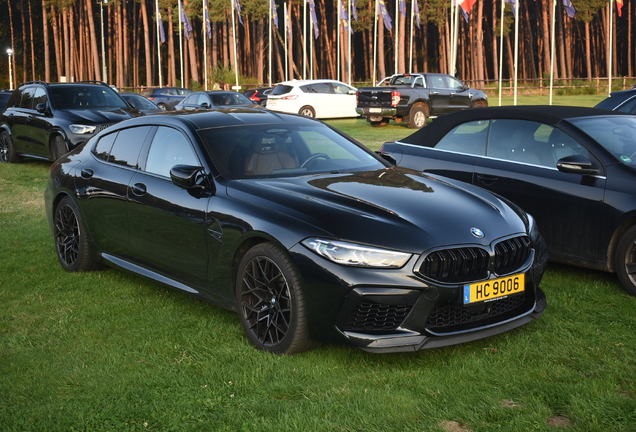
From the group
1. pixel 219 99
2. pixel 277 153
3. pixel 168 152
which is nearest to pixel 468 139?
pixel 277 153

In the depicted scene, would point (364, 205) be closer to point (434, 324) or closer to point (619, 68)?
point (434, 324)

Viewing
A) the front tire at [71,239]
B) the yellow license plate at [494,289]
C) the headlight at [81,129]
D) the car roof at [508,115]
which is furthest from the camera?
the headlight at [81,129]

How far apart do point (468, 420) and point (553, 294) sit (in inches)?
101

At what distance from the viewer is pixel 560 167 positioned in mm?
6211

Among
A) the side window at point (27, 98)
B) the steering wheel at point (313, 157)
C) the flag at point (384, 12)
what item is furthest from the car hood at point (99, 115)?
the flag at point (384, 12)

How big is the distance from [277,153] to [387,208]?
125 cm

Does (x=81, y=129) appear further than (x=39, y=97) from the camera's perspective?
No

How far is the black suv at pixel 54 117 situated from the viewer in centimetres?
1402

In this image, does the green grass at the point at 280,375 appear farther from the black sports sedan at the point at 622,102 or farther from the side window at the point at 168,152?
the black sports sedan at the point at 622,102

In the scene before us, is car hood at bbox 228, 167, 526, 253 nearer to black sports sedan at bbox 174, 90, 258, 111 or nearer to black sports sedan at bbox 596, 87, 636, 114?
black sports sedan at bbox 596, 87, 636, 114

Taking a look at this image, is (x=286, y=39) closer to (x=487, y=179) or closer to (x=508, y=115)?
(x=508, y=115)

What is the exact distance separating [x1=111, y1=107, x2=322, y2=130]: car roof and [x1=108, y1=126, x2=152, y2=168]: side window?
81 mm

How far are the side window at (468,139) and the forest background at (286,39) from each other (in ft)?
164

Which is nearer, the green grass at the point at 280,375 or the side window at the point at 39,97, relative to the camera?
A: the green grass at the point at 280,375
